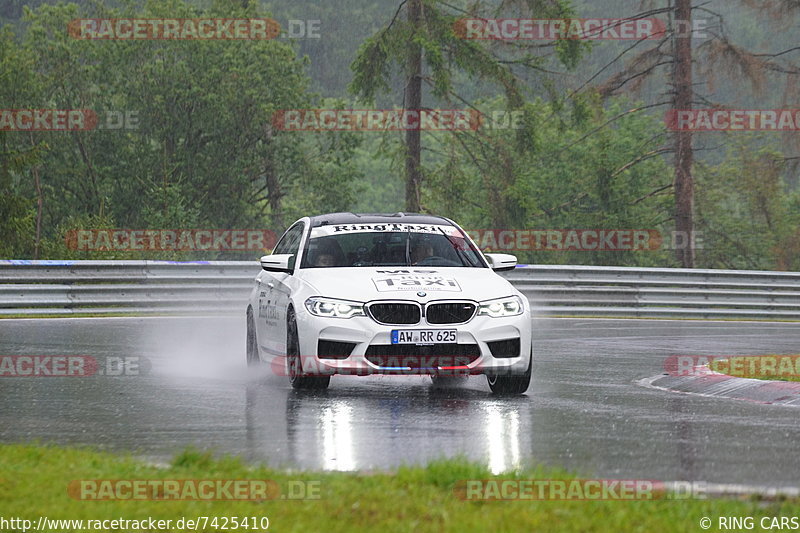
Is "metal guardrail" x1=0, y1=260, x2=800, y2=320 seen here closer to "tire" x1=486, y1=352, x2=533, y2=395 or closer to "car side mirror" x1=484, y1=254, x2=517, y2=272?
"car side mirror" x1=484, y1=254, x2=517, y2=272

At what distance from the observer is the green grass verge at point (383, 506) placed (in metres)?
5.69

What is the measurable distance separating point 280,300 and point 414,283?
58.5 inches

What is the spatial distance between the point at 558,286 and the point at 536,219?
35.1m

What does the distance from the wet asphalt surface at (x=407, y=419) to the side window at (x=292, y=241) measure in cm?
128

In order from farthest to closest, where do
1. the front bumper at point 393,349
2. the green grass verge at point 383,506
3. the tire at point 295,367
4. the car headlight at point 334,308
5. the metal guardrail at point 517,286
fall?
the metal guardrail at point 517,286
the tire at point 295,367
the car headlight at point 334,308
the front bumper at point 393,349
the green grass verge at point 383,506

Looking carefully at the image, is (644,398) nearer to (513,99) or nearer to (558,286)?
(558,286)

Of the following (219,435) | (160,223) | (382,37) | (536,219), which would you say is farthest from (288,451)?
(536,219)

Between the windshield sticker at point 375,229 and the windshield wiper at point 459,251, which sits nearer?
the windshield wiper at point 459,251

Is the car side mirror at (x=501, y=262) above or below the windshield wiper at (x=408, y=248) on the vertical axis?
below

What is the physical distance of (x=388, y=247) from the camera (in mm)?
12781

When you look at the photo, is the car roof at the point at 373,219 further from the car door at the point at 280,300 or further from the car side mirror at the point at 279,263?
the car side mirror at the point at 279,263

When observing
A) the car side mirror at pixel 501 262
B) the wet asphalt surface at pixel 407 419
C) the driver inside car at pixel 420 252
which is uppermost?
the driver inside car at pixel 420 252

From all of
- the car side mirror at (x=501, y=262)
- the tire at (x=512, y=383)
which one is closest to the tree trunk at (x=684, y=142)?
the car side mirror at (x=501, y=262)

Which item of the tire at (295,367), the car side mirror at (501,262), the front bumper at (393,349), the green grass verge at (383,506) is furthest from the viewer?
the car side mirror at (501,262)
